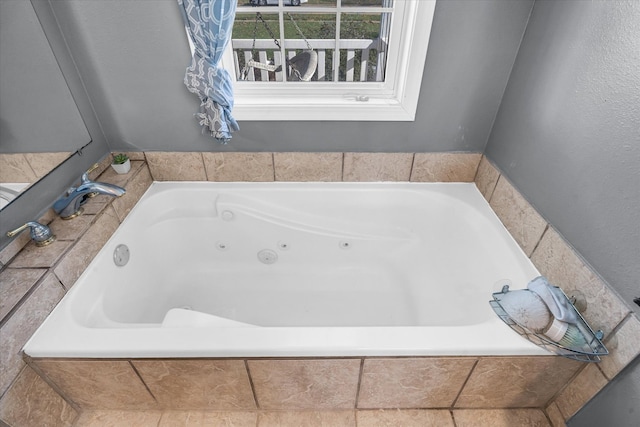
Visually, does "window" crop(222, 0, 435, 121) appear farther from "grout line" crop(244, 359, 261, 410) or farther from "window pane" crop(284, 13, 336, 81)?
"grout line" crop(244, 359, 261, 410)

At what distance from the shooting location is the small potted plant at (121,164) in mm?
1518

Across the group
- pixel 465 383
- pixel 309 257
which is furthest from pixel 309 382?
pixel 309 257

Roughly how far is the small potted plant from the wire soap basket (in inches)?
65.5

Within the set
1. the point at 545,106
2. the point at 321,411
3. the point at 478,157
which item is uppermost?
the point at 545,106

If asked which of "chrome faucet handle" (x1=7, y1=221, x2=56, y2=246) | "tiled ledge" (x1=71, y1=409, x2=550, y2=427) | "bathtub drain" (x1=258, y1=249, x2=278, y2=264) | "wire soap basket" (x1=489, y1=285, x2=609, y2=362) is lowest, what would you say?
"tiled ledge" (x1=71, y1=409, x2=550, y2=427)

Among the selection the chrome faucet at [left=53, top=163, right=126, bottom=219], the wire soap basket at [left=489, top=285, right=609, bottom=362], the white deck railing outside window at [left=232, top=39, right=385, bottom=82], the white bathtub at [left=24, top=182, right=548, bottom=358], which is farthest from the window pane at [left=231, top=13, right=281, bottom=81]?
the wire soap basket at [left=489, top=285, right=609, bottom=362]

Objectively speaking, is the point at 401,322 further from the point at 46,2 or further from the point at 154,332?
the point at 46,2

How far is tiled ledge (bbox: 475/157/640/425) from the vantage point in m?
0.90

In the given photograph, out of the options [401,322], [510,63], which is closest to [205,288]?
[401,322]

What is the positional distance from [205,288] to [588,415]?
1.63m

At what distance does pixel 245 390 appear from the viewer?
110 centimetres

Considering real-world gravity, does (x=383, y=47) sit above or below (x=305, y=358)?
above

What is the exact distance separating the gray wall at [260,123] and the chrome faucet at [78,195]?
0.45m

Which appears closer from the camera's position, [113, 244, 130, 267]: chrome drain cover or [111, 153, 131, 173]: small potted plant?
[113, 244, 130, 267]: chrome drain cover
